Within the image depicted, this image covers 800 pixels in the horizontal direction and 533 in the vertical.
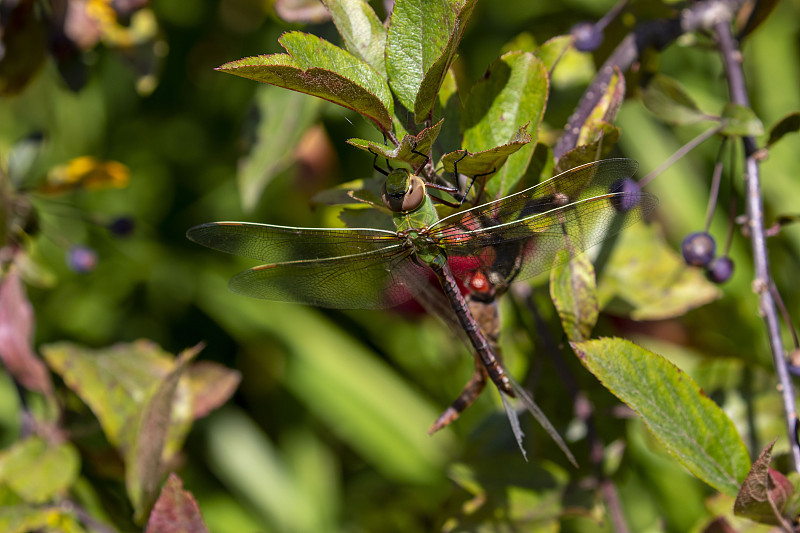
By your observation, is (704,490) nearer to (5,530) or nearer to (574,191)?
(574,191)

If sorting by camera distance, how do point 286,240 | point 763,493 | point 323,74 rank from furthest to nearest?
1. point 286,240
2. point 763,493
3. point 323,74

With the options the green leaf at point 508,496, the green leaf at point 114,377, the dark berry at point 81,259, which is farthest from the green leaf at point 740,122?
the dark berry at point 81,259

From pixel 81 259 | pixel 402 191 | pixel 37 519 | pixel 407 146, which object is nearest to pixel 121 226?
pixel 81 259

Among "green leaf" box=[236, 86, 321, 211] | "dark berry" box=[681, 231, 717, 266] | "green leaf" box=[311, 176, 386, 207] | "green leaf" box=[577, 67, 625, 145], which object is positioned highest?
"green leaf" box=[577, 67, 625, 145]

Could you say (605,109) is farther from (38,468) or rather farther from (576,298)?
(38,468)

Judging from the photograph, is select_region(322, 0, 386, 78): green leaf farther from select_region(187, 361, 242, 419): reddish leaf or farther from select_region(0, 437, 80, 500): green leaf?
select_region(0, 437, 80, 500): green leaf

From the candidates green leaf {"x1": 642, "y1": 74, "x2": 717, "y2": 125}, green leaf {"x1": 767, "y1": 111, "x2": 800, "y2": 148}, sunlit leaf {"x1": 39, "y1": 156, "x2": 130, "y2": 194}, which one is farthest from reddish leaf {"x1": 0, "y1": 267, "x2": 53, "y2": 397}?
green leaf {"x1": 767, "y1": 111, "x2": 800, "y2": 148}

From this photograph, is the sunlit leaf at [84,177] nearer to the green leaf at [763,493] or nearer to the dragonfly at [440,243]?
the dragonfly at [440,243]
